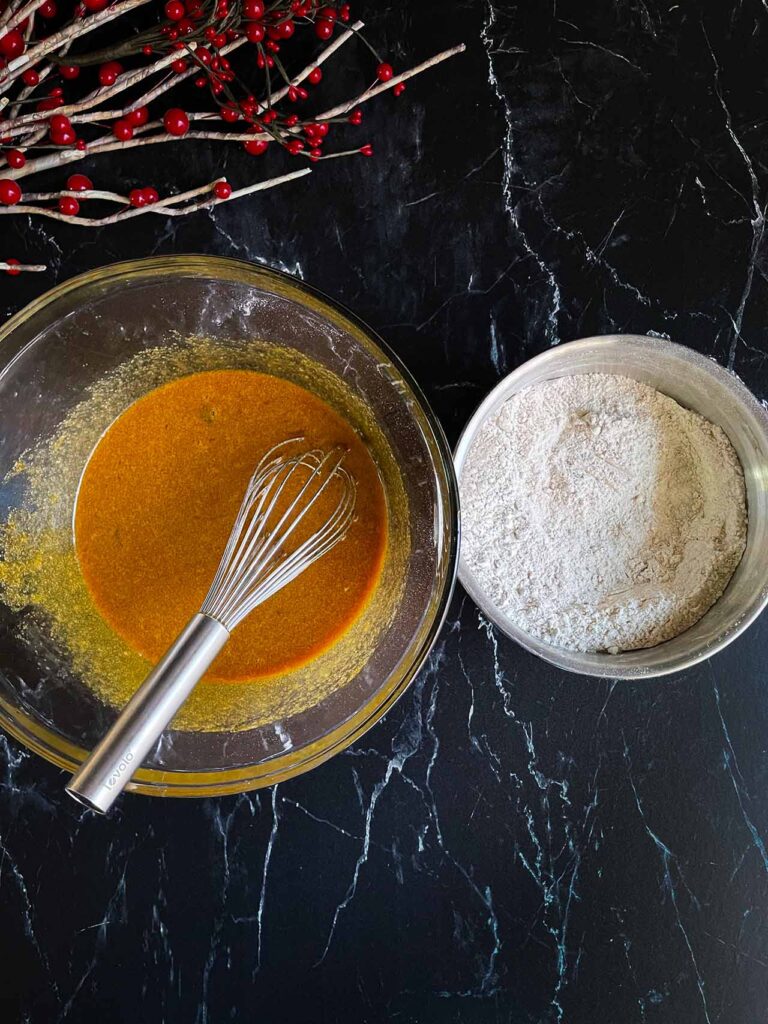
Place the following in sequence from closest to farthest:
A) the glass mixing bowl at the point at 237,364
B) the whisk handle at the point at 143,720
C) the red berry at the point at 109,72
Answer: the whisk handle at the point at 143,720 < the glass mixing bowl at the point at 237,364 < the red berry at the point at 109,72

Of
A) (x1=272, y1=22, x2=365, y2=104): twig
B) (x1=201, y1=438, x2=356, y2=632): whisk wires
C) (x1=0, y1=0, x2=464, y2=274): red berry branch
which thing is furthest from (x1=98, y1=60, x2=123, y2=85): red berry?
(x1=201, y1=438, x2=356, y2=632): whisk wires

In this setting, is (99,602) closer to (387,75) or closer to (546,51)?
(387,75)

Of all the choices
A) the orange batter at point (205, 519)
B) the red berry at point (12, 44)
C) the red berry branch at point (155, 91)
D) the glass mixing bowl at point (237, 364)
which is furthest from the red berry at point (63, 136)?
the orange batter at point (205, 519)

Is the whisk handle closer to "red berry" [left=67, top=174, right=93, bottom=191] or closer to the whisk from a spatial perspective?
the whisk

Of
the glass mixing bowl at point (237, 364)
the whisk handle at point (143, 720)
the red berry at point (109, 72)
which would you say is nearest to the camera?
the whisk handle at point (143, 720)

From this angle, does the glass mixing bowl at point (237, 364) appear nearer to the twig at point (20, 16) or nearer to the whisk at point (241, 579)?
the whisk at point (241, 579)
